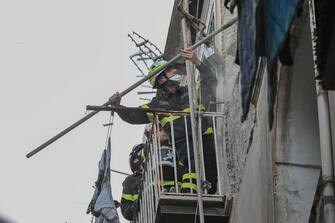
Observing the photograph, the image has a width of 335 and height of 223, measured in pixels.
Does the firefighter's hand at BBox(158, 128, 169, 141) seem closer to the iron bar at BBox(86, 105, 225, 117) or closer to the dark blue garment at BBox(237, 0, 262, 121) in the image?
the iron bar at BBox(86, 105, 225, 117)

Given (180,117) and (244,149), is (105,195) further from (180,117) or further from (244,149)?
(244,149)

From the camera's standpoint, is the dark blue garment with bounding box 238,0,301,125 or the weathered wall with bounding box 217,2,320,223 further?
the weathered wall with bounding box 217,2,320,223

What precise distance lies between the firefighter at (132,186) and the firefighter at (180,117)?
111 centimetres

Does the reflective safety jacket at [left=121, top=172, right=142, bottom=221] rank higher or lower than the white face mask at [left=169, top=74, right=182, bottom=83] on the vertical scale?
lower

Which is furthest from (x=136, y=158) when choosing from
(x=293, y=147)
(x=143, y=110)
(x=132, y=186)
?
(x=293, y=147)

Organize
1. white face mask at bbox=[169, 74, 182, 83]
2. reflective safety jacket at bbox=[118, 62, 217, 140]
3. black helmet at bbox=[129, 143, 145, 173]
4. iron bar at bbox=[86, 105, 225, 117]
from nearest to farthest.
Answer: iron bar at bbox=[86, 105, 225, 117]
reflective safety jacket at bbox=[118, 62, 217, 140]
white face mask at bbox=[169, 74, 182, 83]
black helmet at bbox=[129, 143, 145, 173]

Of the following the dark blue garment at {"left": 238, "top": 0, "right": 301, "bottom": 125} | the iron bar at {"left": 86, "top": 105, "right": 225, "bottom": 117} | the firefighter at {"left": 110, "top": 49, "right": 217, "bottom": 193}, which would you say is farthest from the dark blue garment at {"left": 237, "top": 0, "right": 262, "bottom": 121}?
the iron bar at {"left": 86, "top": 105, "right": 225, "bottom": 117}

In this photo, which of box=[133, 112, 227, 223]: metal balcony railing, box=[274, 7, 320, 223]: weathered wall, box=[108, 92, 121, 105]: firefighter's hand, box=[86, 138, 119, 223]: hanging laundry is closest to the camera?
box=[274, 7, 320, 223]: weathered wall

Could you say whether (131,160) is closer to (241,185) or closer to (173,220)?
(173,220)

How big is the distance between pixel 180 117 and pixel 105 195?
1141 millimetres

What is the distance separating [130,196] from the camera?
1144 centimetres

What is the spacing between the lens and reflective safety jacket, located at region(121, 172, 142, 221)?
11.4m

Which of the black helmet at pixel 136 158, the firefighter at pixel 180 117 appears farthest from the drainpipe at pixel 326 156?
the black helmet at pixel 136 158

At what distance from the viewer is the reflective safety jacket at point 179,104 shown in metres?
9.65
